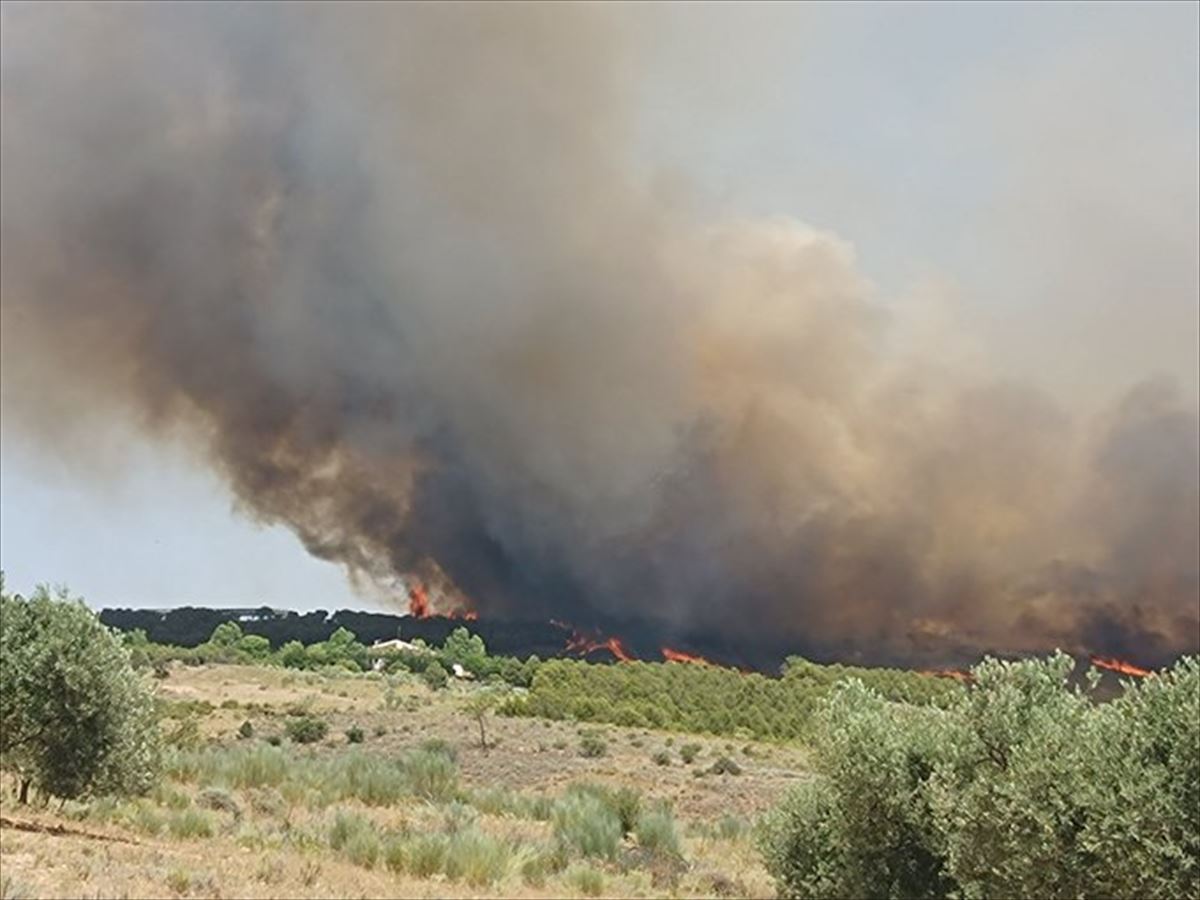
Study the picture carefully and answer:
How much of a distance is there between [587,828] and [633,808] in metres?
6.04

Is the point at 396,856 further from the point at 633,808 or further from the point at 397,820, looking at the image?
the point at 633,808

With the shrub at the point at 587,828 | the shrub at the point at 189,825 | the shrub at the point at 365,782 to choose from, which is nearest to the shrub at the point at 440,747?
the shrub at the point at 365,782

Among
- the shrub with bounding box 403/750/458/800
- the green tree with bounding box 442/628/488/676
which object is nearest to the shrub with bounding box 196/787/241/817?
the shrub with bounding box 403/750/458/800

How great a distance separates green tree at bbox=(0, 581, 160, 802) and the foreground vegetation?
5 centimetres

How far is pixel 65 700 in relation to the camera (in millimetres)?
23625

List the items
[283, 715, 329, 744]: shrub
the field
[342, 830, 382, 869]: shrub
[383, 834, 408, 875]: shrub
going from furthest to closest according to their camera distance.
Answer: [283, 715, 329, 744]: shrub
[342, 830, 382, 869]: shrub
[383, 834, 408, 875]: shrub
the field

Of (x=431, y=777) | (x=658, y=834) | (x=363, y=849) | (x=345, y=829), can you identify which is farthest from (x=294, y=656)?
(x=363, y=849)

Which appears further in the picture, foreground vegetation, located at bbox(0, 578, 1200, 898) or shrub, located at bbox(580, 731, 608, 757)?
shrub, located at bbox(580, 731, 608, 757)

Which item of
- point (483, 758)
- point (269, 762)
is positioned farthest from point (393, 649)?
point (269, 762)

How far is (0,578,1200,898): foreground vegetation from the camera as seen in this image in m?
16.0

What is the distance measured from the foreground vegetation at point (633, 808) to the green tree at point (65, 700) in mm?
46

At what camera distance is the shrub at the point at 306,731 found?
209ft

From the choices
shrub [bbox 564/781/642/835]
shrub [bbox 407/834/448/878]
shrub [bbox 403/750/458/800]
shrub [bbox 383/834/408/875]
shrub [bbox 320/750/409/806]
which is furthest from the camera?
shrub [bbox 403/750/458/800]

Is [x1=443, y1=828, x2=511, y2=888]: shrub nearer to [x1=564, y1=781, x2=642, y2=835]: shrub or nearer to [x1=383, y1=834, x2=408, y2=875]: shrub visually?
[x1=383, y1=834, x2=408, y2=875]: shrub
